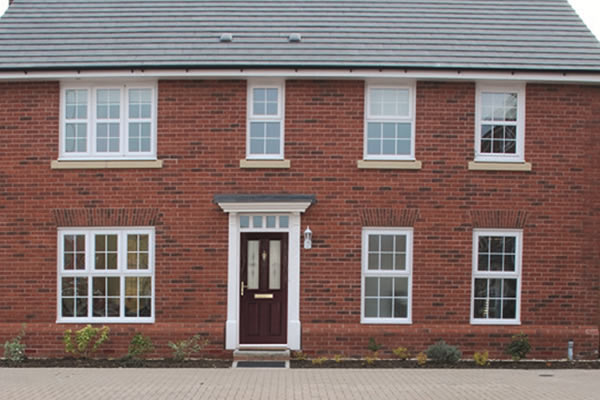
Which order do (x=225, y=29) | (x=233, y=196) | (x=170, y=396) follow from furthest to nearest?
1. (x=225, y=29)
2. (x=233, y=196)
3. (x=170, y=396)

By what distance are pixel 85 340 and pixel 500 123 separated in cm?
869

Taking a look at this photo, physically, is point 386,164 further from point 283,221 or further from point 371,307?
point 371,307

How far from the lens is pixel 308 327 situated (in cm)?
1139

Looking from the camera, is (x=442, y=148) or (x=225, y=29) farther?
(x=225, y=29)

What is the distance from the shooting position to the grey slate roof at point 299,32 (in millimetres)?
11414

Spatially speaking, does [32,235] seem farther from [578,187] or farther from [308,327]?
[578,187]

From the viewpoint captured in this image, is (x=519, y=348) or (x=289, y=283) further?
(x=289, y=283)

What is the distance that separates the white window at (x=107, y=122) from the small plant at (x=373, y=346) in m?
5.30

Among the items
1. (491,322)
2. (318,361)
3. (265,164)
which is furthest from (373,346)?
(265,164)

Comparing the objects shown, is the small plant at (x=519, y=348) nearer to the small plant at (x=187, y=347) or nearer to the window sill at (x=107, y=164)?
the small plant at (x=187, y=347)

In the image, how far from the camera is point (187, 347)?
11289 millimetres

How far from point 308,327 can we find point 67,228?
487 cm

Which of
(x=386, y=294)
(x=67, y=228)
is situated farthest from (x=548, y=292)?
(x=67, y=228)

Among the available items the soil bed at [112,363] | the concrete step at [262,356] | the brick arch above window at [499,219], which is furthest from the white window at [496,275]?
the soil bed at [112,363]
